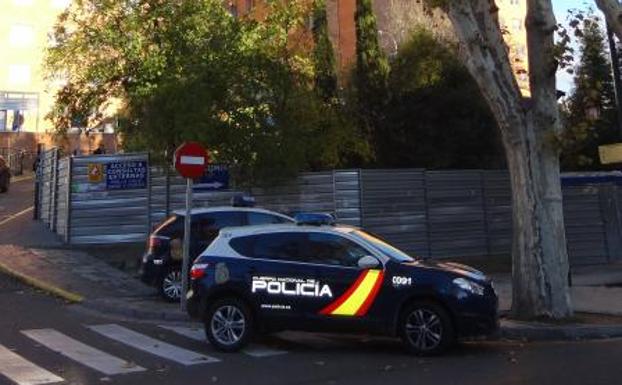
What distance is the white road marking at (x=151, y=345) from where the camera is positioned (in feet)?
33.8

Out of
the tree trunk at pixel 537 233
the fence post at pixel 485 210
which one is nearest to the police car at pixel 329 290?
the tree trunk at pixel 537 233

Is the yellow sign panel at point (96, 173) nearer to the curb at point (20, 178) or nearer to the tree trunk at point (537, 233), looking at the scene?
the tree trunk at point (537, 233)

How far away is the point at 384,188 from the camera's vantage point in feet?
68.8

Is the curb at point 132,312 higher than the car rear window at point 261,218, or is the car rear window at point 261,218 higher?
the car rear window at point 261,218

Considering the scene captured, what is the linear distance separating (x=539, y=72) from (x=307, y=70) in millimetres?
9785

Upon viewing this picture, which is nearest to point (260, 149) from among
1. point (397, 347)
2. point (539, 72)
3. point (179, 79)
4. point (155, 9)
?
point (179, 79)

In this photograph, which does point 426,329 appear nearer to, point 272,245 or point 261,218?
point 272,245

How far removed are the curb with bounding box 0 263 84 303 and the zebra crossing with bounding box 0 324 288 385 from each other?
2.84 metres

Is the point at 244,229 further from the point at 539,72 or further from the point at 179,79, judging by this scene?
the point at 179,79

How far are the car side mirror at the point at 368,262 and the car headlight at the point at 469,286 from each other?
102cm

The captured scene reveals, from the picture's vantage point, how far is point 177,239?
15.0 meters

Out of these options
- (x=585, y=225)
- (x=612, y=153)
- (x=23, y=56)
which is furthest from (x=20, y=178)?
(x=612, y=153)

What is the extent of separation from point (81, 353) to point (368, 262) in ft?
12.8

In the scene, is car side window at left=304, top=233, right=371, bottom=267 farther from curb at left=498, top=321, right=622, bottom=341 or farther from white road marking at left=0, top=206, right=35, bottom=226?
white road marking at left=0, top=206, right=35, bottom=226
